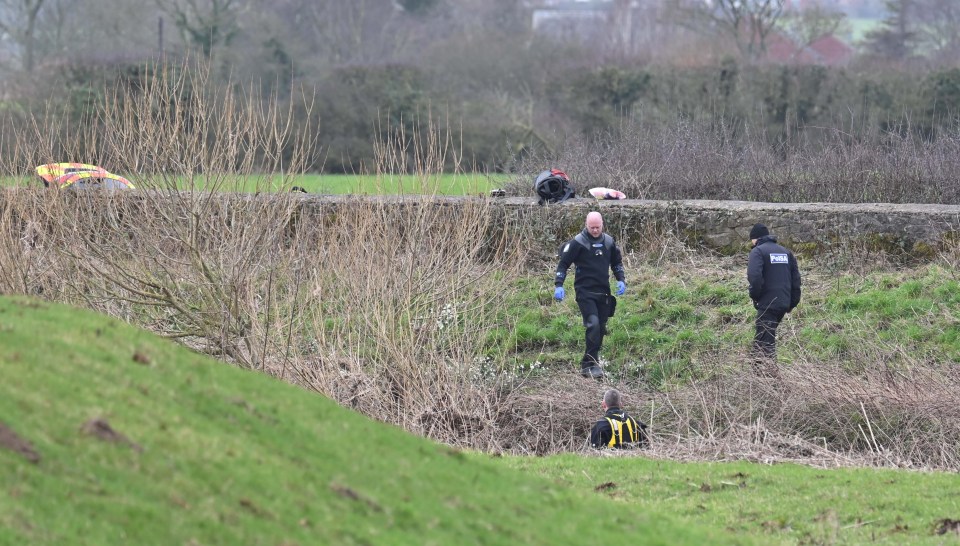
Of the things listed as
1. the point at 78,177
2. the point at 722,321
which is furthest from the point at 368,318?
the point at 722,321

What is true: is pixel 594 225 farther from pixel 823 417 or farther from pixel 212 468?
pixel 212 468

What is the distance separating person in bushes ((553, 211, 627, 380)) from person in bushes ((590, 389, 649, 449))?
2.56m

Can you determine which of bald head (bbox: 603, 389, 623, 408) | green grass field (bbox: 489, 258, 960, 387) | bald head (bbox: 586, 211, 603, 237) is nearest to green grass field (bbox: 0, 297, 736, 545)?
bald head (bbox: 603, 389, 623, 408)

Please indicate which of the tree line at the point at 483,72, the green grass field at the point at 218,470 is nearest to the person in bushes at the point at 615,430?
the green grass field at the point at 218,470

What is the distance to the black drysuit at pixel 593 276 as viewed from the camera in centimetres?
1457

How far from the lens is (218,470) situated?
5660 millimetres

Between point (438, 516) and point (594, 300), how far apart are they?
897 cm

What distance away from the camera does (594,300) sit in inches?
583

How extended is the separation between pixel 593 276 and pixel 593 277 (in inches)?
0.6

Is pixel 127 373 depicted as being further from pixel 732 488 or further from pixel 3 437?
pixel 732 488

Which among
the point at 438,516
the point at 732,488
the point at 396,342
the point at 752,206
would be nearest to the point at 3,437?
the point at 438,516

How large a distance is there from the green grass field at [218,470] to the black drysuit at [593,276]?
6.61 m

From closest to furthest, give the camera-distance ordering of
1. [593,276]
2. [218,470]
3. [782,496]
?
[218,470] < [782,496] < [593,276]

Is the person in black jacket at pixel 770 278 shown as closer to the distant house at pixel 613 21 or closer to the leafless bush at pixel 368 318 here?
the leafless bush at pixel 368 318
